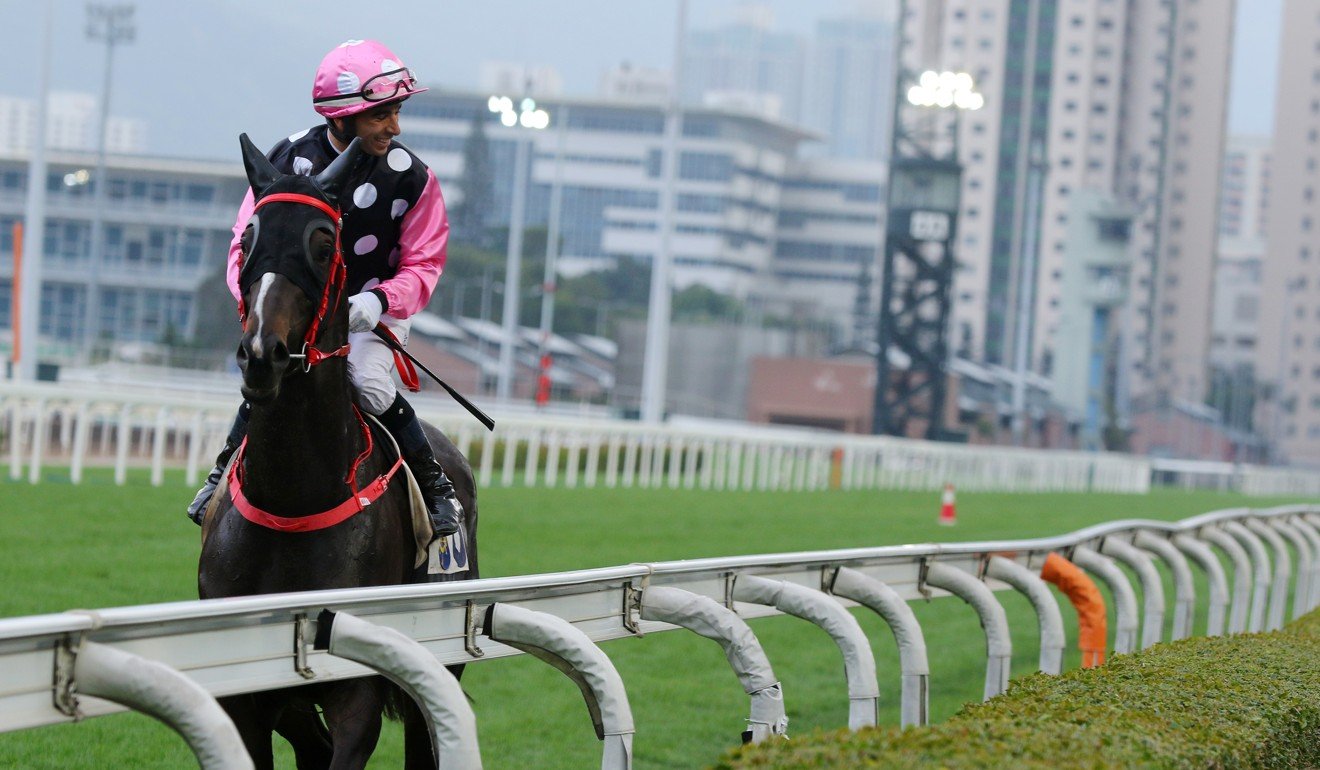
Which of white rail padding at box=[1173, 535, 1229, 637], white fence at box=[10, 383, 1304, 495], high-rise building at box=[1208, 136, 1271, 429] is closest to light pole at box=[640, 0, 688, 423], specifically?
white fence at box=[10, 383, 1304, 495]

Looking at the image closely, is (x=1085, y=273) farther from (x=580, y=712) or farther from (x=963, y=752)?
(x=963, y=752)

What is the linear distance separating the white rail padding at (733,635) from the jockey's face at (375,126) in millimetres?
1268

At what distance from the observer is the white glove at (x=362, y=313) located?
365cm

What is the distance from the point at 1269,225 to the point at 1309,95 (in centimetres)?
1020

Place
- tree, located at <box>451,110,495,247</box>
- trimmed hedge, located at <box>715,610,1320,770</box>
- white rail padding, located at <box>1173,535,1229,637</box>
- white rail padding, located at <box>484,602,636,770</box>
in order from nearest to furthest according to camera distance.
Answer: trimmed hedge, located at <box>715,610,1320,770</box> → white rail padding, located at <box>484,602,636,770</box> → white rail padding, located at <box>1173,535,1229,637</box> → tree, located at <box>451,110,495,247</box>

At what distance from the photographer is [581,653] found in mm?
2965

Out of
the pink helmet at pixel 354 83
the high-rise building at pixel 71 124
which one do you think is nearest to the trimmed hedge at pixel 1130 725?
the pink helmet at pixel 354 83

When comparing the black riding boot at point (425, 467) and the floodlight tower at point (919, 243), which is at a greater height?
the floodlight tower at point (919, 243)

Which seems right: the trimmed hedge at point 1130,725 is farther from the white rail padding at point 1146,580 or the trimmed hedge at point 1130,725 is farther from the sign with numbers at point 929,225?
the sign with numbers at point 929,225

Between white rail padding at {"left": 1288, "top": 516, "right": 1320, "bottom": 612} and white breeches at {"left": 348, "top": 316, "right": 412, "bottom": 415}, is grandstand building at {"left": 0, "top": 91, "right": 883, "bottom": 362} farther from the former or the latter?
white breeches at {"left": 348, "top": 316, "right": 412, "bottom": 415}

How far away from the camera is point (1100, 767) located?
2.51 m

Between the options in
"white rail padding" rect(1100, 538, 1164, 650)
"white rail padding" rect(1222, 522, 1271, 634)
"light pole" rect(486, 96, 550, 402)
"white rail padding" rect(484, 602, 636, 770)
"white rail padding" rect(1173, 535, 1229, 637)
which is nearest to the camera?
"white rail padding" rect(484, 602, 636, 770)

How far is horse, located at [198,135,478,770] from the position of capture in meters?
3.27

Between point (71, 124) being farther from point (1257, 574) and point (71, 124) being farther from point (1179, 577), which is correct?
point (1179, 577)
